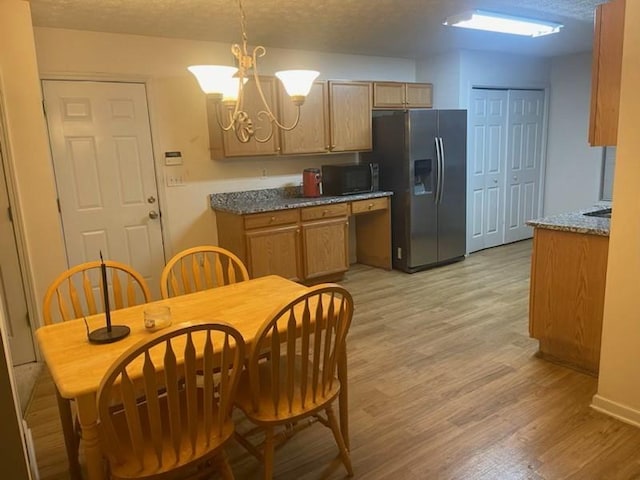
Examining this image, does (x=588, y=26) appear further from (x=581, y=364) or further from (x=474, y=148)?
(x=581, y=364)

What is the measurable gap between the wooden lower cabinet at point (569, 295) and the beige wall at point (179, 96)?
9.11 ft

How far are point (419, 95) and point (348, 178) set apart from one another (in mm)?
1460

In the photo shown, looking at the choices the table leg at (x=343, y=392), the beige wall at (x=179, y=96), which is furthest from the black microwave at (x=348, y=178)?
the table leg at (x=343, y=392)

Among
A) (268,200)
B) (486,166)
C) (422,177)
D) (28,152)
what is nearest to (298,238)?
(268,200)

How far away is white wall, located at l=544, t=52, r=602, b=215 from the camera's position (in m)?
6.06

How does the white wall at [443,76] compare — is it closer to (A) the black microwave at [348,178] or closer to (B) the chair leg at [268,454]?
(A) the black microwave at [348,178]

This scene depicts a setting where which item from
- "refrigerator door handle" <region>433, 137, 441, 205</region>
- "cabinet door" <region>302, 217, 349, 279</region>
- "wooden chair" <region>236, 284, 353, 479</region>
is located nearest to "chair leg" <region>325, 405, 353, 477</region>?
"wooden chair" <region>236, 284, 353, 479</region>

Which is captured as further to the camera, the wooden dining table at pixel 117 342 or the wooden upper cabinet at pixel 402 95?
the wooden upper cabinet at pixel 402 95

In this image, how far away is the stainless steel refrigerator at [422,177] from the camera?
4.91 meters

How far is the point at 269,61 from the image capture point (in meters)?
4.69

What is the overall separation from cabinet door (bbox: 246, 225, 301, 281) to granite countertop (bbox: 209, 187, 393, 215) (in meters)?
0.20

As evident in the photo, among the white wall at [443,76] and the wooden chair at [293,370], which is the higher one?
the white wall at [443,76]

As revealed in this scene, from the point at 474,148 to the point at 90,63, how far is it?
4.18m

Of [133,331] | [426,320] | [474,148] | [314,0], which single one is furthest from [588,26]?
[133,331]
